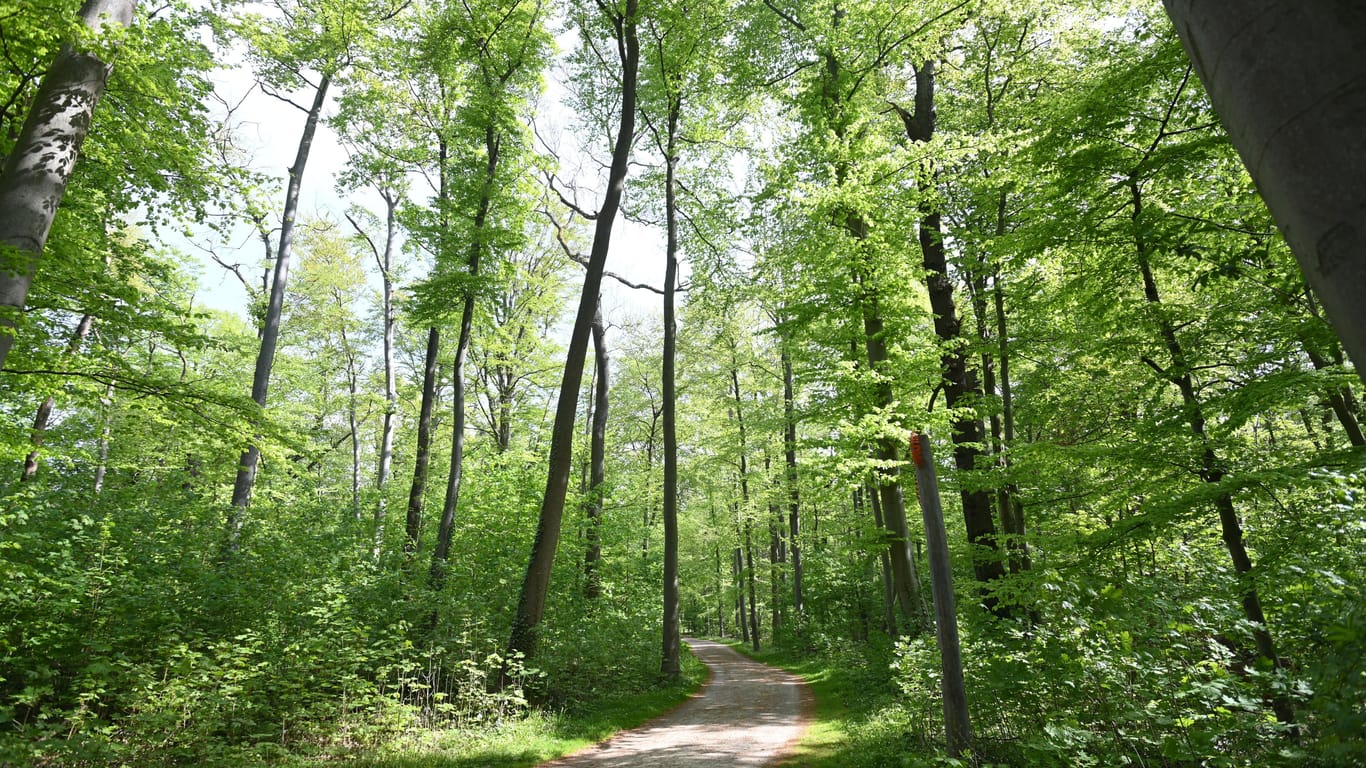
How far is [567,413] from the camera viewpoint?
35.1 ft

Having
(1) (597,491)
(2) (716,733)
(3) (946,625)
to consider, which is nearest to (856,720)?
(2) (716,733)

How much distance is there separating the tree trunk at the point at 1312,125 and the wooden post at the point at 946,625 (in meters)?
3.98

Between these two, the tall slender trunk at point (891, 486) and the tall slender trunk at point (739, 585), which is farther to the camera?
the tall slender trunk at point (739, 585)

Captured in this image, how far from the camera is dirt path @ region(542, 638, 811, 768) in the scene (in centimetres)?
714

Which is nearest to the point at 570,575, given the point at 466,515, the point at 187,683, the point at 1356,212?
the point at 466,515

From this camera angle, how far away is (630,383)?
28281 mm

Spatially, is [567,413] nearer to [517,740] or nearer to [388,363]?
[517,740]

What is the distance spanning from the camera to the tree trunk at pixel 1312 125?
947mm

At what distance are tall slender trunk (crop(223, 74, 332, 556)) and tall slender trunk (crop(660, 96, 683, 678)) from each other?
27.1ft

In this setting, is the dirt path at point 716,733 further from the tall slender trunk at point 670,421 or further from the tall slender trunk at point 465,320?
the tall slender trunk at point 465,320

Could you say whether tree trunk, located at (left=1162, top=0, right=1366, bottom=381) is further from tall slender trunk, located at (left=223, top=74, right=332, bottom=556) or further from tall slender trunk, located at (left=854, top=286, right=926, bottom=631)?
tall slender trunk, located at (left=223, top=74, right=332, bottom=556)

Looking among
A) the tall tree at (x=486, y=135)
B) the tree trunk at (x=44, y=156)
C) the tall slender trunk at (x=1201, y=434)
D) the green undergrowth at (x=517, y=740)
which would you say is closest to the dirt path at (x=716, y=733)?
the green undergrowth at (x=517, y=740)

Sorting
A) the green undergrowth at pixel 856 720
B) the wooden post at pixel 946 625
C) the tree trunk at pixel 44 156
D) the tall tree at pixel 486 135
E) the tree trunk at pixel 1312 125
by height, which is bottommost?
the green undergrowth at pixel 856 720

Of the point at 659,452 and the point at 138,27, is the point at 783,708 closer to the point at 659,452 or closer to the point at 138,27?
the point at 138,27
